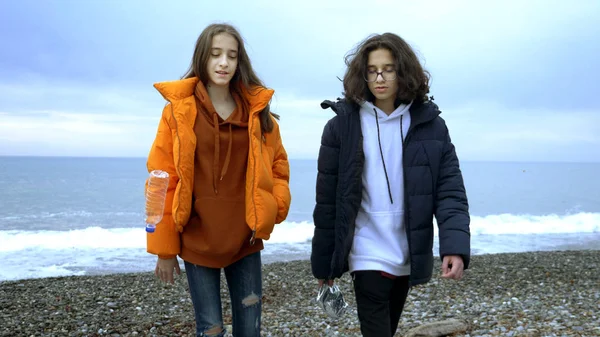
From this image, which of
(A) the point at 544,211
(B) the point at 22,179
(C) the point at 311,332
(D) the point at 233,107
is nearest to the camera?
(D) the point at 233,107

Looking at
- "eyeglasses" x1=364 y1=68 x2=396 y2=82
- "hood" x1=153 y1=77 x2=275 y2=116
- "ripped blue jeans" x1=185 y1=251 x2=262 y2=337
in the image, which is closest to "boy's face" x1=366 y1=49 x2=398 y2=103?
"eyeglasses" x1=364 y1=68 x2=396 y2=82

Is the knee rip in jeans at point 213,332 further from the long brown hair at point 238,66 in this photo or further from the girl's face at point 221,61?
the girl's face at point 221,61

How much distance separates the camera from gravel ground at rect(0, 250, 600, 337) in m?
6.18

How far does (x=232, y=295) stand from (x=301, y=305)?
441 centimetres

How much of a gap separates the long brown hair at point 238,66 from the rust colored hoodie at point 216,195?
143mm

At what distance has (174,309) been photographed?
7.28 m

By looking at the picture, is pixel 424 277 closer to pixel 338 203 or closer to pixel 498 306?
pixel 338 203

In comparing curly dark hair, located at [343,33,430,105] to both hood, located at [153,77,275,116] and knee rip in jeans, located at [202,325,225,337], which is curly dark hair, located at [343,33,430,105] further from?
knee rip in jeans, located at [202,325,225,337]

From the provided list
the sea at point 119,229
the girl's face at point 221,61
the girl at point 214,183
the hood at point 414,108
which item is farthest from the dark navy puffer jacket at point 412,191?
the sea at point 119,229

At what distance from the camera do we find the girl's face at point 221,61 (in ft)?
10.4

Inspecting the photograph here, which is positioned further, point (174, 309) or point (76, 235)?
point (76, 235)

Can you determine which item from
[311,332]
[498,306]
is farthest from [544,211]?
[311,332]

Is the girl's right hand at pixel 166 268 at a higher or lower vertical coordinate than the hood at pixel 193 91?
lower

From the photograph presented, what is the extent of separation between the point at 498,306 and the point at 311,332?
2.61m
